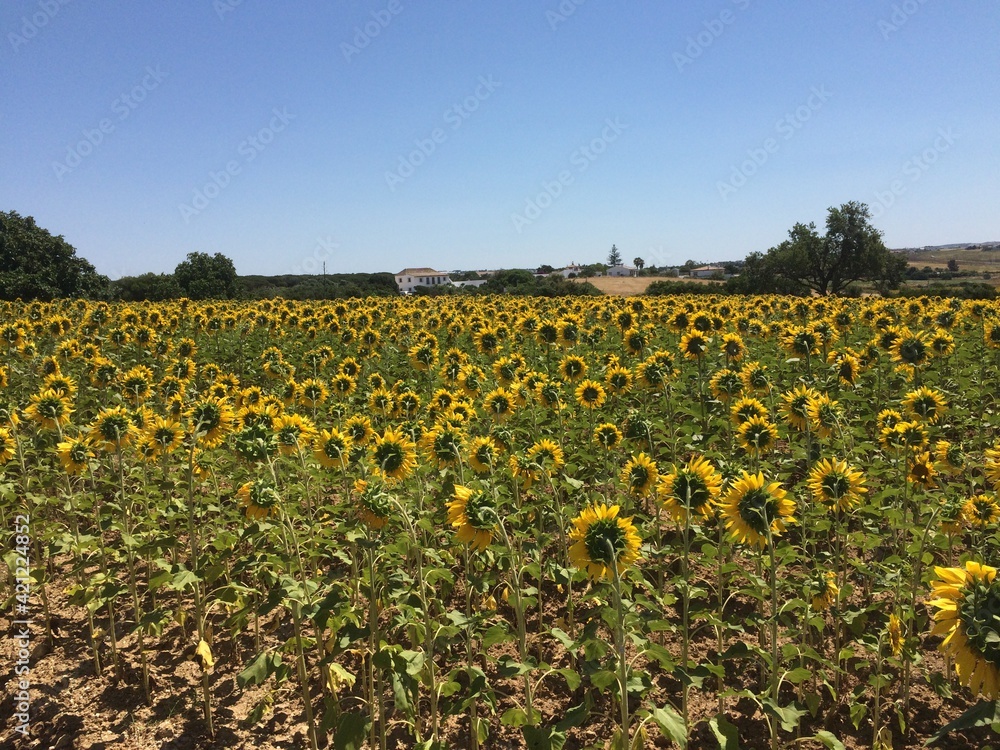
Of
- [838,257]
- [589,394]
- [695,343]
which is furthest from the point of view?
[838,257]

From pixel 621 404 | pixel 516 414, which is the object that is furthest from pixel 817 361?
pixel 516 414

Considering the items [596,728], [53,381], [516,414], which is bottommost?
[596,728]

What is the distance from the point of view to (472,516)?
319 centimetres

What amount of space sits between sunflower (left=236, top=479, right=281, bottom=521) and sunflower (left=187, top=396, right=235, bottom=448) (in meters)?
0.65

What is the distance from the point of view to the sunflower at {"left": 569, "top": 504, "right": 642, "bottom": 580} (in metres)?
2.73

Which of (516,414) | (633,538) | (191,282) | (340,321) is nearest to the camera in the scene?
(633,538)

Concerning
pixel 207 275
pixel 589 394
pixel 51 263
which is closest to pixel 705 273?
pixel 207 275

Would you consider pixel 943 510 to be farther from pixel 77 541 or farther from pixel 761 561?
pixel 77 541

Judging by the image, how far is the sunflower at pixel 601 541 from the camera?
2730mm

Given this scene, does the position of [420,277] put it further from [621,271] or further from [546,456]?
[546,456]

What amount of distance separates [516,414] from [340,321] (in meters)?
9.19

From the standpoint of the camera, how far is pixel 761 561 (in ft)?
13.1

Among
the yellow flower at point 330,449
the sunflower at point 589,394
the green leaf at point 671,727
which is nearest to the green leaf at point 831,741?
the green leaf at point 671,727

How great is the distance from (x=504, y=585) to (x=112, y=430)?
3188 mm
